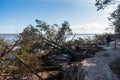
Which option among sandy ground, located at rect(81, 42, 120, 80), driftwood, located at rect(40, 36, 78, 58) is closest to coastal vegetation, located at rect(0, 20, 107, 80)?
driftwood, located at rect(40, 36, 78, 58)

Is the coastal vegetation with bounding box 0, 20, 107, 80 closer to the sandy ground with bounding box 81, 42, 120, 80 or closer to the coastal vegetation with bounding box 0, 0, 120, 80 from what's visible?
the coastal vegetation with bounding box 0, 0, 120, 80

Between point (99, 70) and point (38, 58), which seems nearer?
point (99, 70)

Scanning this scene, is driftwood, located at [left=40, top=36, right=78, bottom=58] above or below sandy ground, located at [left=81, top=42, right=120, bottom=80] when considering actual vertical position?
above

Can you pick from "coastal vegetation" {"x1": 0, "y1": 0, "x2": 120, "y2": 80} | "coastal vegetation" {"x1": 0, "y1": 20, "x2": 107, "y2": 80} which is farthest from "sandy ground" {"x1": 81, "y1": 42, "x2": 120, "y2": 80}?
"coastal vegetation" {"x1": 0, "y1": 20, "x2": 107, "y2": 80}

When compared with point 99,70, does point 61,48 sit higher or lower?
higher

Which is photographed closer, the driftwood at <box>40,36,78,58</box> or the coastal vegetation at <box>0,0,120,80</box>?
the coastal vegetation at <box>0,0,120,80</box>

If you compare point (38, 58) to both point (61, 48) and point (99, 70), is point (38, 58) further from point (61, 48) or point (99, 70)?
point (99, 70)

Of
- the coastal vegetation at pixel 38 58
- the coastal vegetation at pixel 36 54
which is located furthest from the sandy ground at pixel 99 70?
the coastal vegetation at pixel 36 54

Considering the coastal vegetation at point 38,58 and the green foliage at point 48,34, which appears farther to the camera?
the green foliage at point 48,34

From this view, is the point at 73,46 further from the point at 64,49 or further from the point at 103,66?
the point at 103,66

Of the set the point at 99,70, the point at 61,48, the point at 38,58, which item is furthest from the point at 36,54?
the point at 99,70

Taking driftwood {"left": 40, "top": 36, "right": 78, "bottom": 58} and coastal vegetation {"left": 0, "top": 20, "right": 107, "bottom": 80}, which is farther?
driftwood {"left": 40, "top": 36, "right": 78, "bottom": 58}

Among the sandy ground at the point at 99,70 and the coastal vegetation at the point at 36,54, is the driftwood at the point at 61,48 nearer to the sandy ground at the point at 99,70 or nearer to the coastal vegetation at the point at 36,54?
the coastal vegetation at the point at 36,54

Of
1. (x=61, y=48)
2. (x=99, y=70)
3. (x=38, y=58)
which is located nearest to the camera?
(x=99, y=70)
